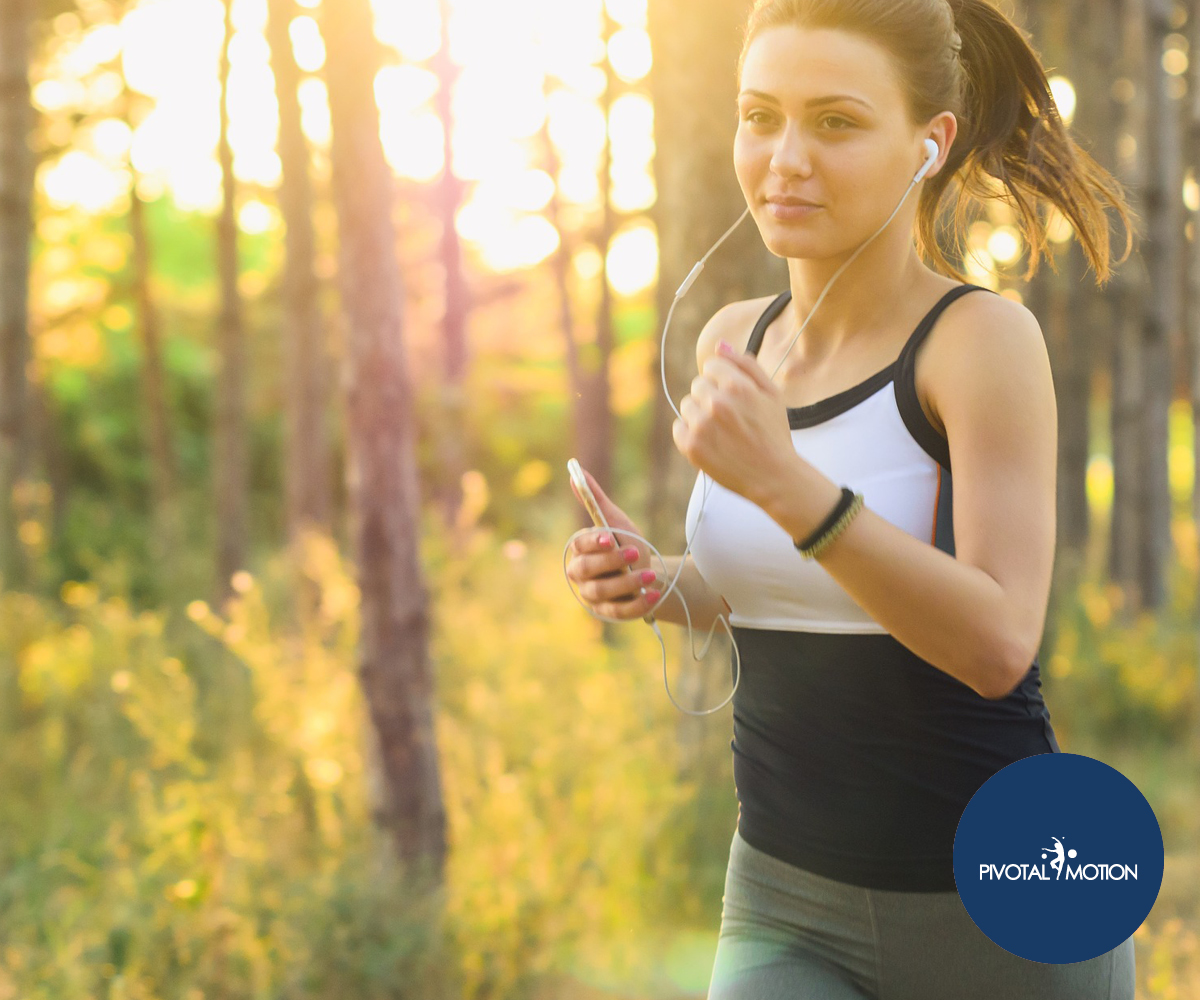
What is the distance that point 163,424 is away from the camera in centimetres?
1511

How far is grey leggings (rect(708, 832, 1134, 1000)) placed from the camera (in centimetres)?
156

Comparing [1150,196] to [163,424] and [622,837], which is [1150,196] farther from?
[163,424]

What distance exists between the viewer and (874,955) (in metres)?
1.62

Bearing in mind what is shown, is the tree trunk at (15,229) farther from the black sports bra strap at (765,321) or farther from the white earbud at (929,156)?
the white earbud at (929,156)

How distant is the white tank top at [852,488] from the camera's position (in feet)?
5.03

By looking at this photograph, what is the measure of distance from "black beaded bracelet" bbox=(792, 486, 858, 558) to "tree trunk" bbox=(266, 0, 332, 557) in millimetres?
7874

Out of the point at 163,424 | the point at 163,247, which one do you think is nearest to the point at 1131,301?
the point at 163,424

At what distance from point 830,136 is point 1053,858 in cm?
100

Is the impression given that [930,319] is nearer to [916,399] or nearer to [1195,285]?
[916,399]

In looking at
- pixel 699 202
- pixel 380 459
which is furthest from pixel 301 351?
pixel 699 202

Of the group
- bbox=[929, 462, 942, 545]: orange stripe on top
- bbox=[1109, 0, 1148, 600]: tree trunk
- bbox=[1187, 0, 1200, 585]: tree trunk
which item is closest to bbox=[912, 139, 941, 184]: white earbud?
bbox=[929, 462, 942, 545]: orange stripe on top

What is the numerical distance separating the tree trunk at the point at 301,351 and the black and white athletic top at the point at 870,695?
7.64m

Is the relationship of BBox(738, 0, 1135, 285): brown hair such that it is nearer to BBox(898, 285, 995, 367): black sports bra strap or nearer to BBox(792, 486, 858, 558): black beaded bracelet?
BBox(898, 285, 995, 367): black sports bra strap

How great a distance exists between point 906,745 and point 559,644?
17.3 feet
